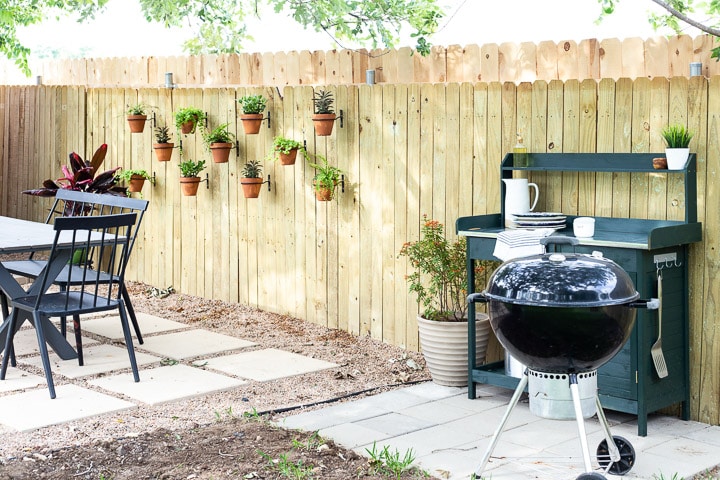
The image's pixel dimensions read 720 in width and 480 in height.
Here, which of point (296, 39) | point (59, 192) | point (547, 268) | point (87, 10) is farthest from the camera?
point (296, 39)

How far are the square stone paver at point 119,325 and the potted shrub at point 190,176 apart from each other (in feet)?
3.39

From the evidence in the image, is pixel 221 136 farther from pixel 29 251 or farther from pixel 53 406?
pixel 53 406

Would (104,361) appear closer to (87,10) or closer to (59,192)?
(59,192)

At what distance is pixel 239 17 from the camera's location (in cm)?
1209

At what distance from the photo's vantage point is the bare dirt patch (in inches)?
146

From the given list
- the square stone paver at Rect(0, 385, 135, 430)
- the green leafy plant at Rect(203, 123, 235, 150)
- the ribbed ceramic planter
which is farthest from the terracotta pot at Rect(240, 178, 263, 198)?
the square stone paver at Rect(0, 385, 135, 430)

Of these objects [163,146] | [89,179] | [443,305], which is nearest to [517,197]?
[443,305]

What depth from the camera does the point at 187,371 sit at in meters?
5.47

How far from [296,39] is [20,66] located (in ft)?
16.4

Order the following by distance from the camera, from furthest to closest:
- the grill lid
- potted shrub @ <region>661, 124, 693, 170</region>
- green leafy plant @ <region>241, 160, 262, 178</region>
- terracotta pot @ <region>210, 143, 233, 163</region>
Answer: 1. terracotta pot @ <region>210, 143, 233, 163</region>
2. green leafy plant @ <region>241, 160, 262, 178</region>
3. potted shrub @ <region>661, 124, 693, 170</region>
4. the grill lid

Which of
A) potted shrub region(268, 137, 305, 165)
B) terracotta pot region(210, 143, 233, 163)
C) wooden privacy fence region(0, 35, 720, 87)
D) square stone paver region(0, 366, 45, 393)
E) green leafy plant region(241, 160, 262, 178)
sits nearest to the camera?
square stone paver region(0, 366, 45, 393)

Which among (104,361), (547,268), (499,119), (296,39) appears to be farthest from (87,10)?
(547,268)

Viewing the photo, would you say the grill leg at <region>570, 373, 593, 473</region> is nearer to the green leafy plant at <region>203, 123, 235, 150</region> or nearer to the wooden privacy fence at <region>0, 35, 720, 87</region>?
the wooden privacy fence at <region>0, 35, 720, 87</region>

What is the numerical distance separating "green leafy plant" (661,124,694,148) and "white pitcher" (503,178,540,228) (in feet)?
2.71
